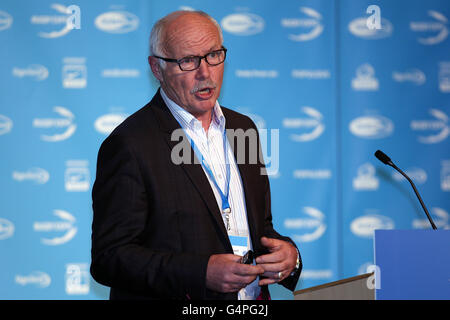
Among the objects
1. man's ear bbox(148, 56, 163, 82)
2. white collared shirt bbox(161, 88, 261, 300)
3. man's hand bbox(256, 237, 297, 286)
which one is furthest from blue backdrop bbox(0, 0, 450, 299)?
man's hand bbox(256, 237, 297, 286)

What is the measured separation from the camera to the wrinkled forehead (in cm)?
196

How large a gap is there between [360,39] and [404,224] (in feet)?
4.63

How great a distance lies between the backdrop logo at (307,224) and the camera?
3.45 m

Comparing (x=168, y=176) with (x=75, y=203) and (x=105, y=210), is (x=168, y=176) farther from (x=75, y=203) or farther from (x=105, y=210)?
(x=75, y=203)

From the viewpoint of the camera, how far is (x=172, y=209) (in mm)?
1773

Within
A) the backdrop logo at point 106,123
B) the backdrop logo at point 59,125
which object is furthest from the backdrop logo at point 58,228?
the backdrop logo at point 106,123

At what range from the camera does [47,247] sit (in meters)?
3.28

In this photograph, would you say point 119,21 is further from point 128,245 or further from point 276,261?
point 276,261

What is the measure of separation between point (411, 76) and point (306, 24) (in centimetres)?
89

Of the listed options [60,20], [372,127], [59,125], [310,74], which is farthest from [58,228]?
[372,127]

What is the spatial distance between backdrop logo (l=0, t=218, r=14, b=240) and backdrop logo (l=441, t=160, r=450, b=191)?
310cm

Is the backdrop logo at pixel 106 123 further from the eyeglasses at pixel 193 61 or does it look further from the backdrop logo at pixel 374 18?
the backdrop logo at pixel 374 18

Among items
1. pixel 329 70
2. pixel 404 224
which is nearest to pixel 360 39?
pixel 329 70

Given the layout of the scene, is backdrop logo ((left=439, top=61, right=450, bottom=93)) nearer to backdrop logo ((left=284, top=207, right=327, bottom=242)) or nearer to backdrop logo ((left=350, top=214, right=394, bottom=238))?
backdrop logo ((left=350, top=214, right=394, bottom=238))
